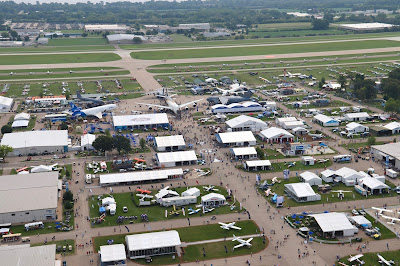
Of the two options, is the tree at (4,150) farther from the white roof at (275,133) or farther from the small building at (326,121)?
the small building at (326,121)

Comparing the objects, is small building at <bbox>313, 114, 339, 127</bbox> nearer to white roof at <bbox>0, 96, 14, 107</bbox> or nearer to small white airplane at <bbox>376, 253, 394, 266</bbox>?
small white airplane at <bbox>376, 253, 394, 266</bbox>

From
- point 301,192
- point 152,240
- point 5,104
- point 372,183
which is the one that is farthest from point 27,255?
point 5,104

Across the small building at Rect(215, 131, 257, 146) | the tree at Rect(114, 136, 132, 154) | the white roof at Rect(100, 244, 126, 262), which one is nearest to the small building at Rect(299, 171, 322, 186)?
the small building at Rect(215, 131, 257, 146)

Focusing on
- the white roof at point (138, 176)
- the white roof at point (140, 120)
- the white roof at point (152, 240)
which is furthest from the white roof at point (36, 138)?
the white roof at point (152, 240)

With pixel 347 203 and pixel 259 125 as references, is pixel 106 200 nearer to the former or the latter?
pixel 347 203

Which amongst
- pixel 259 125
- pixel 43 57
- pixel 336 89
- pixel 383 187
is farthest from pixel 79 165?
pixel 43 57

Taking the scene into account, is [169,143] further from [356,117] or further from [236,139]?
[356,117]
